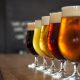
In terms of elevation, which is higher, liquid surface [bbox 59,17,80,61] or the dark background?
liquid surface [bbox 59,17,80,61]

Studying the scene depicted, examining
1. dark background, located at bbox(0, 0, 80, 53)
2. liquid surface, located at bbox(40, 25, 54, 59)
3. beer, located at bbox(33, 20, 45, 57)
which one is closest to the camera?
liquid surface, located at bbox(40, 25, 54, 59)

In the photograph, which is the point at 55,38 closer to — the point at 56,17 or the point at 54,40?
the point at 54,40

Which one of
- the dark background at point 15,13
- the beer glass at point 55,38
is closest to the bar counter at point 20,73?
the beer glass at point 55,38

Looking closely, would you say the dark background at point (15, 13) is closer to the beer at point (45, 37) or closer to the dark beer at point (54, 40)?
the beer at point (45, 37)

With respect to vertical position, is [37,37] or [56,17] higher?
[56,17]

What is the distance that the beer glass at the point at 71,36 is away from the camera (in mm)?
1119

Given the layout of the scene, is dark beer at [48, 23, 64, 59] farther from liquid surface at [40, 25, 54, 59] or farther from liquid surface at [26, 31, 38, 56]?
liquid surface at [26, 31, 38, 56]

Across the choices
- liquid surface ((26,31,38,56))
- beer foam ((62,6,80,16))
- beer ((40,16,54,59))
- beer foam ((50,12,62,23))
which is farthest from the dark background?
beer foam ((62,6,80,16))

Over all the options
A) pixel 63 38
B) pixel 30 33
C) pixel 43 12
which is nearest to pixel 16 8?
pixel 43 12

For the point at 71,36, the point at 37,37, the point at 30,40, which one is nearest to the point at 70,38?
the point at 71,36

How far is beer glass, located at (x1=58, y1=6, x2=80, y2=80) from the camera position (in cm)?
112

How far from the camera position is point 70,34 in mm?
1139

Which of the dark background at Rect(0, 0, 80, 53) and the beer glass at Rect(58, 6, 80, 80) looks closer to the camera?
the beer glass at Rect(58, 6, 80, 80)

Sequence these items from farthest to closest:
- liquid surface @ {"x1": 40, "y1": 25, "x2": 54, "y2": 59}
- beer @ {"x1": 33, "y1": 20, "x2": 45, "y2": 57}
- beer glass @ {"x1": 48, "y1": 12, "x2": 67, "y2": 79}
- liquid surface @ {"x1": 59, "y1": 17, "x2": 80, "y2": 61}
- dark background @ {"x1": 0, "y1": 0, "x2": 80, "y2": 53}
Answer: dark background @ {"x1": 0, "y1": 0, "x2": 80, "y2": 53}, beer @ {"x1": 33, "y1": 20, "x2": 45, "y2": 57}, liquid surface @ {"x1": 40, "y1": 25, "x2": 54, "y2": 59}, beer glass @ {"x1": 48, "y1": 12, "x2": 67, "y2": 79}, liquid surface @ {"x1": 59, "y1": 17, "x2": 80, "y2": 61}
